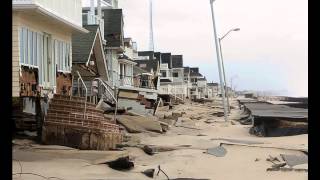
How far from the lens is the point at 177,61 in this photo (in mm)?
123250

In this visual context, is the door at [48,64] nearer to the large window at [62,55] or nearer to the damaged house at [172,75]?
the large window at [62,55]

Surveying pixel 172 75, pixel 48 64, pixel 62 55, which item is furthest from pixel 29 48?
pixel 172 75

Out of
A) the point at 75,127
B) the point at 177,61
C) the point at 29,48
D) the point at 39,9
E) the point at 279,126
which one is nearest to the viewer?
the point at 75,127

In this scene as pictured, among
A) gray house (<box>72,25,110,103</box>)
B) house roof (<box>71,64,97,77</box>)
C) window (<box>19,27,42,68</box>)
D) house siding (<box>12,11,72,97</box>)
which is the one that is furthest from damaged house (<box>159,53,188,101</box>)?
window (<box>19,27,42,68</box>)

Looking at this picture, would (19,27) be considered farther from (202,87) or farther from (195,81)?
(202,87)

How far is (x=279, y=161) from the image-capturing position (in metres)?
15.1

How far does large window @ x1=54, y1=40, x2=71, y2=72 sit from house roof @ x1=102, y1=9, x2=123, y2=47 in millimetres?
19602

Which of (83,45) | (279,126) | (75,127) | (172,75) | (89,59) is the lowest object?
(279,126)

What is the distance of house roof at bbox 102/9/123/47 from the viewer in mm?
42625

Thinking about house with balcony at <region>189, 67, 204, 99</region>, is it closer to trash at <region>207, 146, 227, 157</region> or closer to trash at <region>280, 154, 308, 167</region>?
trash at <region>207, 146, 227, 157</region>

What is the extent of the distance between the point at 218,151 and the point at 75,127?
491 centimetres

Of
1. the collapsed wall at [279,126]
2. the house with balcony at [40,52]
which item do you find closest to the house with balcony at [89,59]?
the house with balcony at [40,52]
